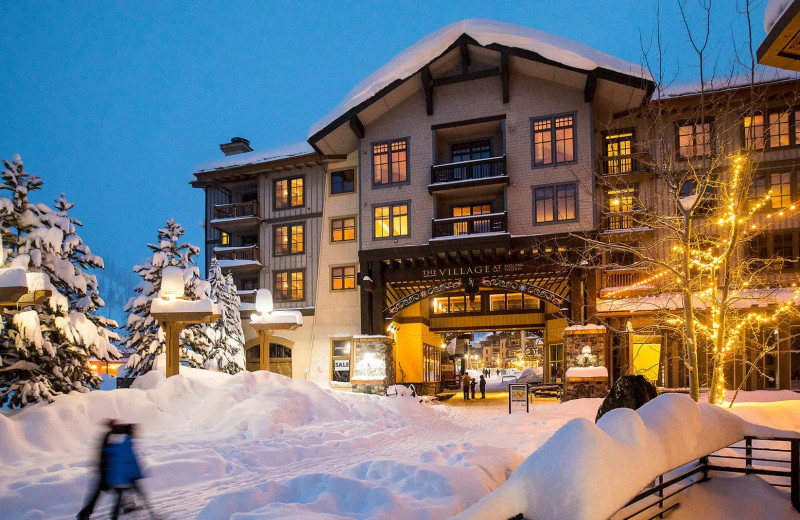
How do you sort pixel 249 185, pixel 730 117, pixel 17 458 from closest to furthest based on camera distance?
pixel 17 458 → pixel 730 117 → pixel 249 185

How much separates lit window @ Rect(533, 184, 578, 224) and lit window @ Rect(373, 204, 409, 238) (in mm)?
6226

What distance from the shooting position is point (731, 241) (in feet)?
35.4

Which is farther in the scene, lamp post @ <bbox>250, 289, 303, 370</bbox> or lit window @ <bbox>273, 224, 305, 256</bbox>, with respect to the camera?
lit window @ <bbox>273, 224, 305, 256</bbox>

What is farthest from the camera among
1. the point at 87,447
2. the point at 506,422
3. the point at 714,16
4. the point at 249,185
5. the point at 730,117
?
the point at 714,16

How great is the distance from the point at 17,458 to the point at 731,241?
14.3 m

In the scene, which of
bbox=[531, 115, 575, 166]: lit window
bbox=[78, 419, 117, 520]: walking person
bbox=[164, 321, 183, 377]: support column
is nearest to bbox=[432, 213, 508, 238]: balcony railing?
bbox=[531, 115, 575, 166]: lit window

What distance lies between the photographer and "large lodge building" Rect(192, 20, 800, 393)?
74.9 feet

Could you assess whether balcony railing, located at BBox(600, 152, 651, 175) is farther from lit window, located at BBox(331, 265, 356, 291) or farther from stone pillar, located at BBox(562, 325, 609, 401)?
lit window, located at BBox(331, 265, 356, 291)

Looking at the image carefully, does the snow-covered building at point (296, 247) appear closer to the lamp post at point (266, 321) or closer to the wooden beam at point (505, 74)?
the lamp post at point (266, 321)

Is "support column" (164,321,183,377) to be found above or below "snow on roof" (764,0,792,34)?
below

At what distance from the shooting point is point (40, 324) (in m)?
13.3

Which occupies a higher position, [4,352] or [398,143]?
[398,143]

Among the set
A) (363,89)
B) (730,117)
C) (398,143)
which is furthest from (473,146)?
(730,117)

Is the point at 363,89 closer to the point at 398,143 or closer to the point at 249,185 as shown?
the point at 398,143
